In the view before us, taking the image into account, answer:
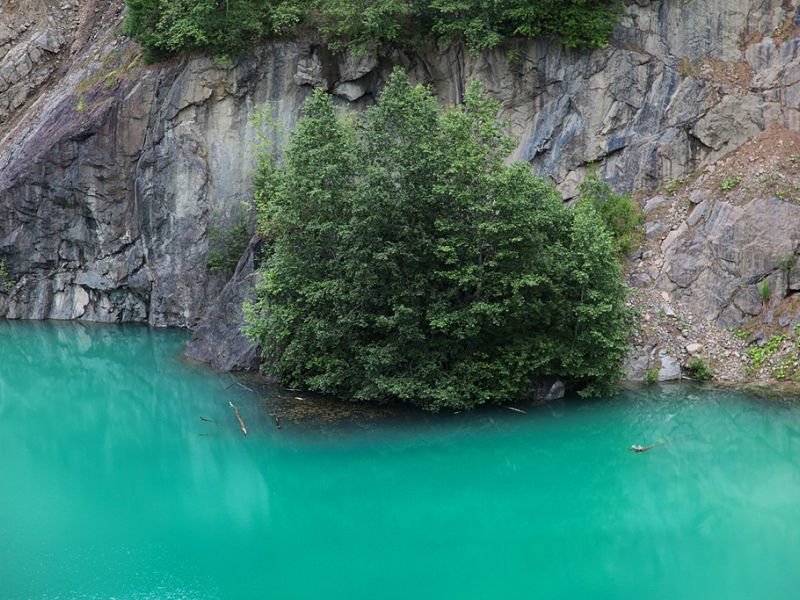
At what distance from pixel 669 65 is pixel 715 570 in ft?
60.7

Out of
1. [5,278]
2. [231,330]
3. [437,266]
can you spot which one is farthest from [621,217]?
[5,278]

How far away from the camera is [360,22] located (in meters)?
30.4

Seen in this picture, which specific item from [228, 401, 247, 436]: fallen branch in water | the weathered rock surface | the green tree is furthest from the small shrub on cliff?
the weathered rock surface

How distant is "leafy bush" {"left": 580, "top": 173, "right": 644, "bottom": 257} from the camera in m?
25.5

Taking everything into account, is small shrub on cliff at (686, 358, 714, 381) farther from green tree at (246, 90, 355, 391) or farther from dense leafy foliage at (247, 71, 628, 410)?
green tree at (246, 90, 355, 391)

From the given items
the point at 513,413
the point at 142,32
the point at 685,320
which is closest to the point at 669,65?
the point at 685,320

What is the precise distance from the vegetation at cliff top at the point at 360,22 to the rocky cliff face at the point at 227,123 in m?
0.64

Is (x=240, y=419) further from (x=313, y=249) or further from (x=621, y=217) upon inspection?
(x=621, y=217)

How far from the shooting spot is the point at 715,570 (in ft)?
45.0

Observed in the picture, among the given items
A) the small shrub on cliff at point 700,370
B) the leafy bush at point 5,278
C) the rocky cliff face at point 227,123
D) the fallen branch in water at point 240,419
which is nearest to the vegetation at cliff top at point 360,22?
the rocky cliff face at point 227,123

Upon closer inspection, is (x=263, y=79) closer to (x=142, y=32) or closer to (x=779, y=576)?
(x=142, y=32)

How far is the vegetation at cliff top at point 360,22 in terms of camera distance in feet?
91.6

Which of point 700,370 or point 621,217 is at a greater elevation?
point 621,217

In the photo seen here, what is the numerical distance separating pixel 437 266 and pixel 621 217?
7.97 metres
